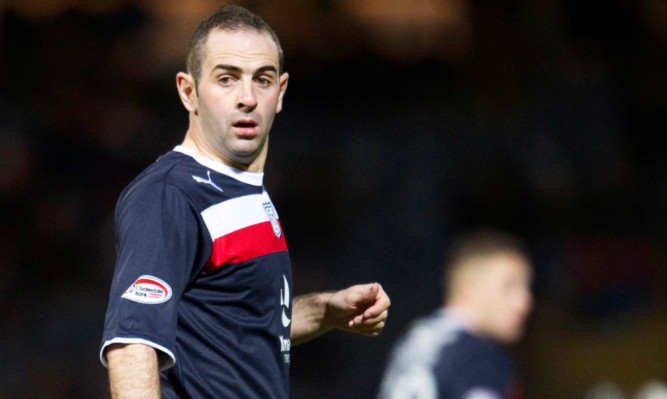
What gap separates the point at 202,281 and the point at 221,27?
82 centimetres

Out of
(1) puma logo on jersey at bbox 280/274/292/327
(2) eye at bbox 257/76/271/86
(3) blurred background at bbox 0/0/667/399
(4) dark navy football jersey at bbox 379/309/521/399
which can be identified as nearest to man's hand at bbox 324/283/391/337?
(1) puma logo on jersey at bbox 280/274/292/327

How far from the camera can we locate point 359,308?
3262mm

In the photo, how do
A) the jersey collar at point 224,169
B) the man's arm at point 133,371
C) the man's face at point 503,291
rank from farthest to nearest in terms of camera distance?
1. the man's face at point 503,291
2. the jersey collar at point 224,169
3. the man's arm at point 133,371

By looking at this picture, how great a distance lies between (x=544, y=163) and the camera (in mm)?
8445

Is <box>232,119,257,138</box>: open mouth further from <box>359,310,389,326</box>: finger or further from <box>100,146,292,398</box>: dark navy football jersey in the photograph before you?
<box>359,310,389,326</box>: finger

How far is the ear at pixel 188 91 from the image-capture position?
3.06 metres

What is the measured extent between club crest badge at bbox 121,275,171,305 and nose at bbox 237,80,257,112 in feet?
2.18

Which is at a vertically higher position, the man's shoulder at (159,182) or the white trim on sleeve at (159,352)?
the man's shoulder at (159,182)

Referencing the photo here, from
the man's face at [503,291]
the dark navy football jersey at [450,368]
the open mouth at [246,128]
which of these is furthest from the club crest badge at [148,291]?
the man's face at [503,291]

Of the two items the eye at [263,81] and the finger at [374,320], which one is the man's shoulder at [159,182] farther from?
the finger at [374,320]

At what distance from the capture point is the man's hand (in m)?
3.18

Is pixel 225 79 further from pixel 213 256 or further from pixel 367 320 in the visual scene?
pixel 367 320

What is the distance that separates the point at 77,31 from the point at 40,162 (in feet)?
3.84

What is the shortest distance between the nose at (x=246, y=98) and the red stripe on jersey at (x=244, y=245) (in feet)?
1.17
